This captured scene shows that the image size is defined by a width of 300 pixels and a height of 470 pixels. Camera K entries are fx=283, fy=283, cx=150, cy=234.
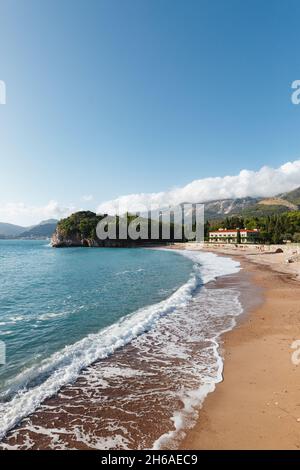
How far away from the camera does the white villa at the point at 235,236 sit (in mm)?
120719

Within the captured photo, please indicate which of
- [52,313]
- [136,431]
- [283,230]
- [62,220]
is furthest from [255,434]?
[62,220]

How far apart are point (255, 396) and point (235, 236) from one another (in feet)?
415

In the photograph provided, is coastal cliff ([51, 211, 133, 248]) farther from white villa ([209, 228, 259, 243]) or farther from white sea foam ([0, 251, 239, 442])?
white sea foam ([0, 251, 239, 442])

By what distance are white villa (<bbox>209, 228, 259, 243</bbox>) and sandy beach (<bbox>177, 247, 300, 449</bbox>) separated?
106494 mm

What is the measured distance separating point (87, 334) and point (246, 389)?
31.2 ft

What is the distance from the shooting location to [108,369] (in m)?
11.9

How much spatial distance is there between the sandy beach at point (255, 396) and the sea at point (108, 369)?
49 centimetres

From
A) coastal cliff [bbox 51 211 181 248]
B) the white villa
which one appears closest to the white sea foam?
the white villa

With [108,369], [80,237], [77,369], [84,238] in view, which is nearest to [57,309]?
[77,369]

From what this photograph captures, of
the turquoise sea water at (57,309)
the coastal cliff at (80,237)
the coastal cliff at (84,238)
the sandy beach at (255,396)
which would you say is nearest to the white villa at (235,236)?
the coastal cliff at (84,238)

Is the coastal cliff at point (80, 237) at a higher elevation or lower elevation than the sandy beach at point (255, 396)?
higher

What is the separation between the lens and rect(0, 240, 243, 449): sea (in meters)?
7.86

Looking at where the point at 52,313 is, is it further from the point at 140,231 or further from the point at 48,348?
the point at 140,231

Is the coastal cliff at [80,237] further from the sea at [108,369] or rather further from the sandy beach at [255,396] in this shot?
the sandy beach at [255,396]
